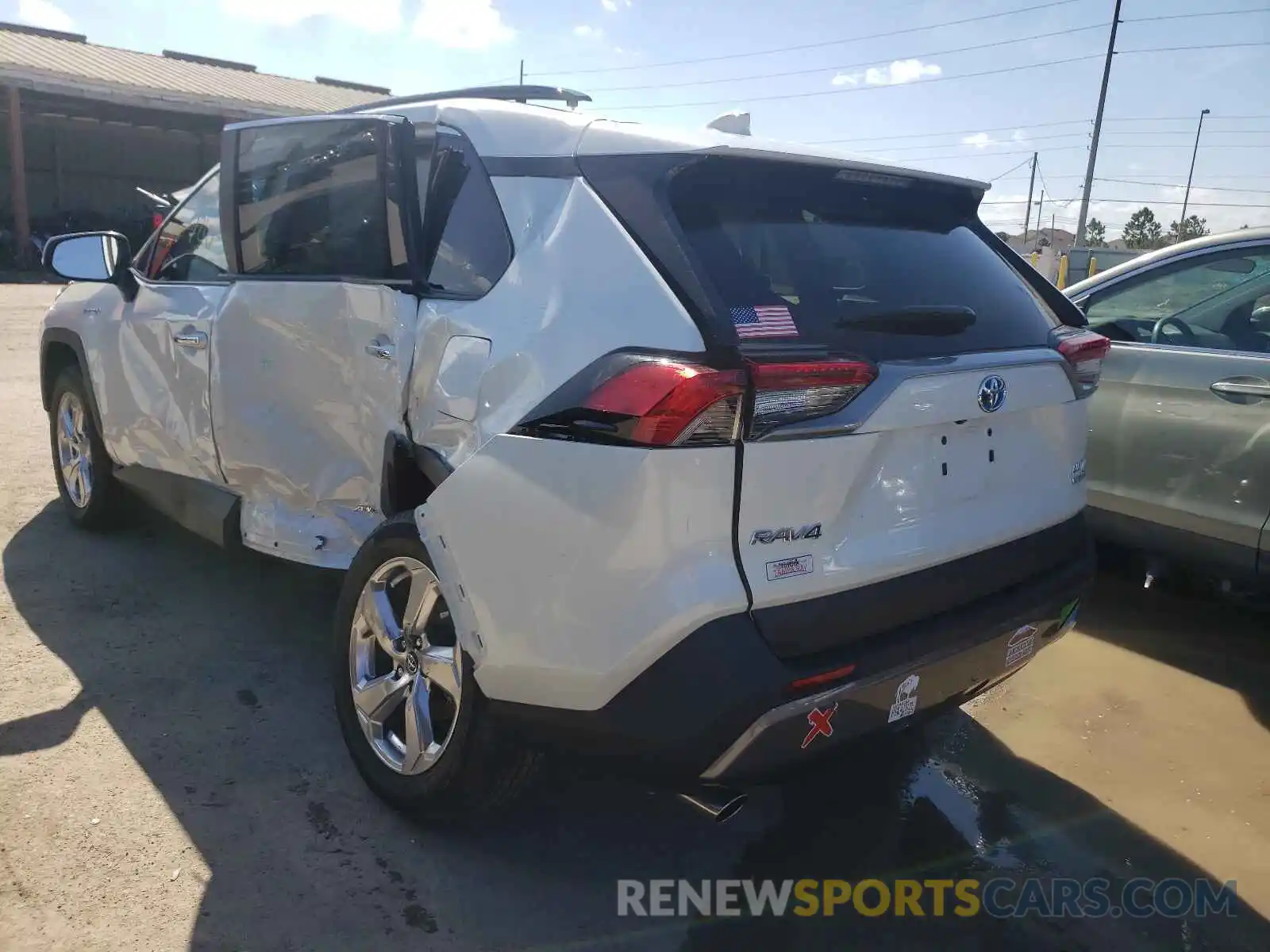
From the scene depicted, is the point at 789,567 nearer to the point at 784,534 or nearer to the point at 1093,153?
the point at 784,534

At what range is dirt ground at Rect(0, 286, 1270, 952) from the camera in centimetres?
246

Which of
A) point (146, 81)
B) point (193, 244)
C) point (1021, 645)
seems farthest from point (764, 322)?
point (146, 81)

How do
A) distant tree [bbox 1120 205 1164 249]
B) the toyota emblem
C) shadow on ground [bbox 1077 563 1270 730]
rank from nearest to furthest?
the toyota emblem → shadow on ground [bbox 1077 563 1270 730] → distant tree [bbox 1120 205 1164 249]

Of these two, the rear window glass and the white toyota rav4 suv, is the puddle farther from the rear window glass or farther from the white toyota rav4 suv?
the rear window glass

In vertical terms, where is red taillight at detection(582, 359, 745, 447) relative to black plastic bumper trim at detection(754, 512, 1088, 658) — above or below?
above

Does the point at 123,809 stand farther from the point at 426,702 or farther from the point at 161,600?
the point at 161,600

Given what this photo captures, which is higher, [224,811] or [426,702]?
[426,702]

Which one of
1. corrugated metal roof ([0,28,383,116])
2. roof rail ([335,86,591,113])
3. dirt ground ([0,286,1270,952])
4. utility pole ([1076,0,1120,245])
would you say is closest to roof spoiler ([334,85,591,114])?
roof rail ([335,86,591,113])

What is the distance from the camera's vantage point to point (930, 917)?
102 inches

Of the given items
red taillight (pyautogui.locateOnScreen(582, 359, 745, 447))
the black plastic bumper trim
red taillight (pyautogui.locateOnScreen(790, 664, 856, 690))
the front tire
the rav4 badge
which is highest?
red taillight (pyautogui.locateOnScreen(582, 359, 745, 447))

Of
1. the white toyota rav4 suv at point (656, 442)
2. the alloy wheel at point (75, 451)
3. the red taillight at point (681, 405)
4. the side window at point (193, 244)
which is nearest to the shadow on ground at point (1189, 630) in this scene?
the white toyota rav4 suv at point (656, 442)

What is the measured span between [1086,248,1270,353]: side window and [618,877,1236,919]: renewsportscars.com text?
87.4 inches

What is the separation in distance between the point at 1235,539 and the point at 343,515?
3.28 meters

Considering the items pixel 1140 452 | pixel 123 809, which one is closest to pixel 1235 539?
pixel 1140 452
